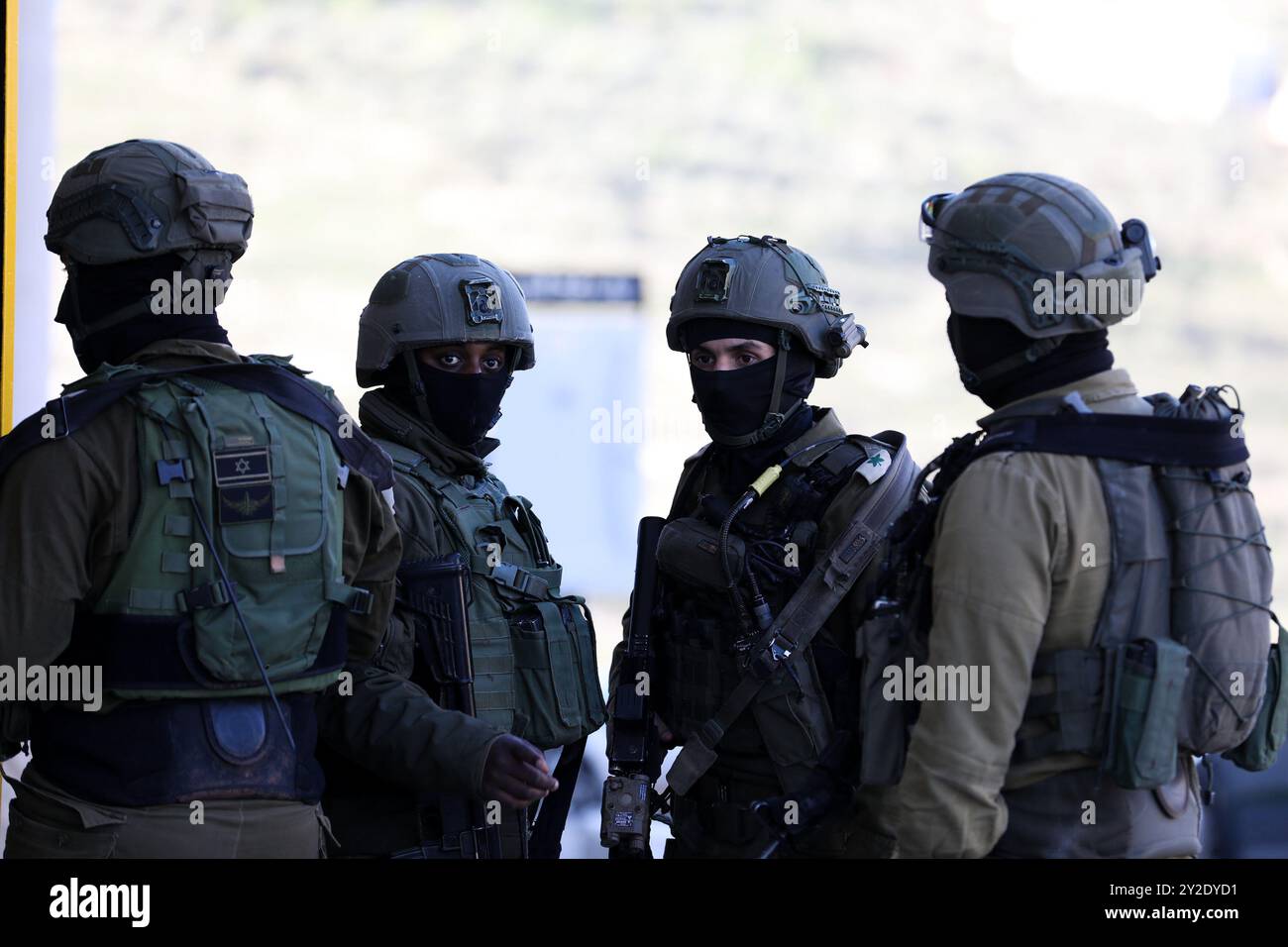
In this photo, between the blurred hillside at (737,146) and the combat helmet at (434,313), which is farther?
the blurred hillside at (737,146)

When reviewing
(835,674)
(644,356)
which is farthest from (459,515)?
(644,356)

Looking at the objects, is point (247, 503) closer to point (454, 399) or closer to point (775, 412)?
point (454, 399)

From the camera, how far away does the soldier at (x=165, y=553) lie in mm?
2689

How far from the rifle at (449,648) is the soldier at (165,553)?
0.62 meters

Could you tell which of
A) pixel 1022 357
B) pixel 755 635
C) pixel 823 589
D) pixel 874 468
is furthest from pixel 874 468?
pixel 1022 357

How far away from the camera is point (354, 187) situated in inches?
249

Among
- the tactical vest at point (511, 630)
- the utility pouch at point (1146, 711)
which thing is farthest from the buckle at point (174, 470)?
the utility pouch at point (1146, 711)

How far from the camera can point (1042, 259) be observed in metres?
2.76

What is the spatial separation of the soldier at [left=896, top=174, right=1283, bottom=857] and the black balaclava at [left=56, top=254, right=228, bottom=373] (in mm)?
1487

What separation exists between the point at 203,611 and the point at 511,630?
113cm

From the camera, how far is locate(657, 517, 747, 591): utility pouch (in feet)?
11.9

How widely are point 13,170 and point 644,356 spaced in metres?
2.50

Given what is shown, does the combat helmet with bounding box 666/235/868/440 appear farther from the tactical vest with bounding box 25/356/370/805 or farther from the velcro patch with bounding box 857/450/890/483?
the tactical vest with bounding box 25/356/370/805

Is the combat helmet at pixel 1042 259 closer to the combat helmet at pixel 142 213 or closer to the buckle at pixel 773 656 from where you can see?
the buckle at pixel 773 656
